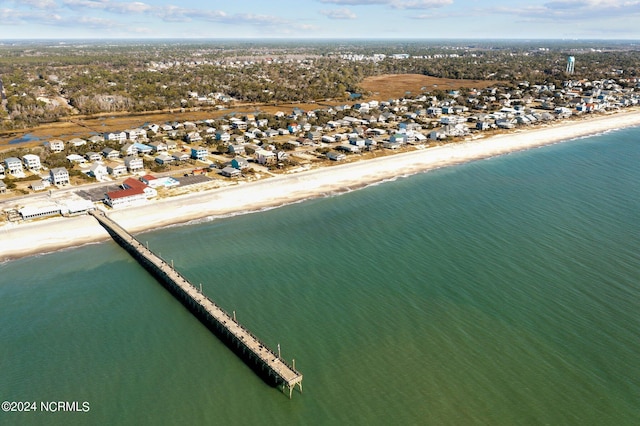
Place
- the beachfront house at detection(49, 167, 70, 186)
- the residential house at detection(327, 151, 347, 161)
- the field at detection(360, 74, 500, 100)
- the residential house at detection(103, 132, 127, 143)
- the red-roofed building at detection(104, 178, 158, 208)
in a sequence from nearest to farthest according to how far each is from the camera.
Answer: the red-roofed building at detection(104, 178, 158, 208) → the beachfront house at detection(49, 167, 70, 186) → the residential house at detection(327, 151, 347, 161) → the residential house at detection(103, 132, 127, 143) → the field at detection(360, 74, 500, 100)

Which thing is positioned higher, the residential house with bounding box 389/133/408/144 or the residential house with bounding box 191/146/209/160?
the residential house with bounding box 389/133/408/144

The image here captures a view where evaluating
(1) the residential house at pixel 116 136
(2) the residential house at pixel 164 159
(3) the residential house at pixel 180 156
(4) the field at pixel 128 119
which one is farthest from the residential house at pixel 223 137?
(4) the field at pixel 128 119

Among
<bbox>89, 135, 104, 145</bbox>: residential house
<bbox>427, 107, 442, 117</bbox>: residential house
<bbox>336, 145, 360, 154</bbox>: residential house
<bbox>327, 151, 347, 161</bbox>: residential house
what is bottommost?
<bbox>327, 151, 347, 161</bbox>: residential house

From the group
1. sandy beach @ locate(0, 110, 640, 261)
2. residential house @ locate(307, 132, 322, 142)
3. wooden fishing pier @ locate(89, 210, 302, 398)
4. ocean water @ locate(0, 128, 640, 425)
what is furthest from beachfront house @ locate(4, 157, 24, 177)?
residential house @ locate(307, 132, 322, 142)

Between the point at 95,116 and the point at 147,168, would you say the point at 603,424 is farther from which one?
the point at 95,116

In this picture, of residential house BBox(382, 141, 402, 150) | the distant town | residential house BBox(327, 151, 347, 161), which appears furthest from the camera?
residential house BBox(382, 141, 402, 150)

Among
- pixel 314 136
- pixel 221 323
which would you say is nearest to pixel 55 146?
pixel 314 136

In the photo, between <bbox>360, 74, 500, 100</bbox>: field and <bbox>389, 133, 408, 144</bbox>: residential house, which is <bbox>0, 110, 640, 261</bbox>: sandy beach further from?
<bbox>360, 74, 500, 100</bbox>: field

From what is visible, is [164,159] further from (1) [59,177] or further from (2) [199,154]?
(1) [59,177]

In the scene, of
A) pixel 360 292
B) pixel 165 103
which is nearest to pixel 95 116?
pixel 165 103
